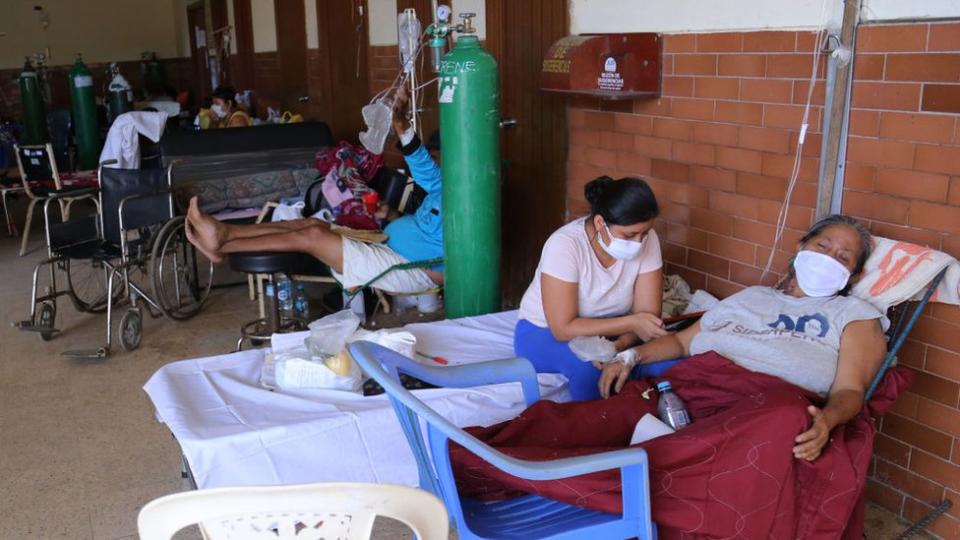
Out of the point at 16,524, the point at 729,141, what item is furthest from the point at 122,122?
the point at 729,141

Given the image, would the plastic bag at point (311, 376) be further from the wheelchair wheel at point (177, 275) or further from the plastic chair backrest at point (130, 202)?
the plastic chair backrest at point (130, 202)

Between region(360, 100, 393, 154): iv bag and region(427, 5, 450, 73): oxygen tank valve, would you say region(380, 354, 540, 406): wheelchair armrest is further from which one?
region(360, 100, 393, 154): iv bag

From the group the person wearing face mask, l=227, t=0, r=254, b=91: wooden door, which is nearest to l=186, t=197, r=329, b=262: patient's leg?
the person wearing face mask

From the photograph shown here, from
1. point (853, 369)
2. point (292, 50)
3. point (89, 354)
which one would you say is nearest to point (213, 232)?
point (89, 354)

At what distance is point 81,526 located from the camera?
258 cm

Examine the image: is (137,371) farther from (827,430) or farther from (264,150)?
(827,430)

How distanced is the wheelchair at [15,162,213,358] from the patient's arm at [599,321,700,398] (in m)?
2.45

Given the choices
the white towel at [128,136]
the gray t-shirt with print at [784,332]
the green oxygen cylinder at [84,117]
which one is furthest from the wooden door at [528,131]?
the green oxygen cylinder at [84,117]

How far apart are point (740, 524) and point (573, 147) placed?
2144 mm

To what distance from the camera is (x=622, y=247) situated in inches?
103

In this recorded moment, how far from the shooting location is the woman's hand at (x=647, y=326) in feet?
8.70

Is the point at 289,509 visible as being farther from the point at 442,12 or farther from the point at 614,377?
the point at 442,12

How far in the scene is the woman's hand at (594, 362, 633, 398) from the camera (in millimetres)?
2502

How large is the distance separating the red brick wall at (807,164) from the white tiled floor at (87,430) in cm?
31
